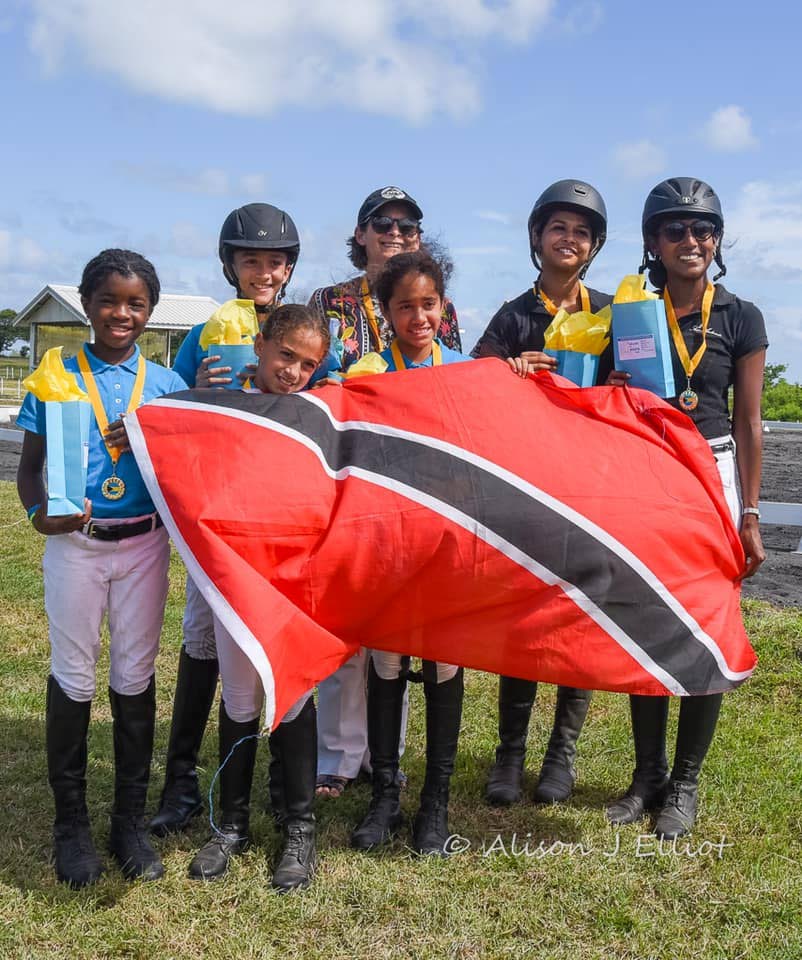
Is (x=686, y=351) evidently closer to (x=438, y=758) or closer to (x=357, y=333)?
(x=357, y=333)

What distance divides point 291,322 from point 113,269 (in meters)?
0.63

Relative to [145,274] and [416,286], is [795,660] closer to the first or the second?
[416,286]

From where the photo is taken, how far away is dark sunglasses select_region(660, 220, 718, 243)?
3607 mm

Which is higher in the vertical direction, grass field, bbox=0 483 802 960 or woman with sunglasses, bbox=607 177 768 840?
woman with sunglasses, bbox=607 177 768 840

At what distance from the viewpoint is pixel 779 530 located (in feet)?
35.8

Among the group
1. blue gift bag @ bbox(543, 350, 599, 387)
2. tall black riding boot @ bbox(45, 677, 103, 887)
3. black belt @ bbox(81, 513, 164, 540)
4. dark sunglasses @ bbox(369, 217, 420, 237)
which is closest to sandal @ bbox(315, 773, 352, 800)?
tall black riding boot @ bbox(45, 677, 103, 887)

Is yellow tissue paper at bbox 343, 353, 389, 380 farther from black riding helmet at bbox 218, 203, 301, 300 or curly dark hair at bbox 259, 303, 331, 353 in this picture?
black riding helmet at bbox 218, 203, 301, 300

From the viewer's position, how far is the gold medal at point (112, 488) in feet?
10.3

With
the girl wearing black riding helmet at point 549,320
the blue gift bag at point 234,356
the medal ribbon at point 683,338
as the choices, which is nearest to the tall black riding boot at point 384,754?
the girl wearing black riding helmet at point 549,320

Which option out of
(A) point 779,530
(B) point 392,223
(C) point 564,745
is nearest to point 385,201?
(B) point 392,223

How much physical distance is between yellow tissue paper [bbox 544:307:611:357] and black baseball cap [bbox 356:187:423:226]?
90 centimetres

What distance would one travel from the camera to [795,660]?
5438 mm

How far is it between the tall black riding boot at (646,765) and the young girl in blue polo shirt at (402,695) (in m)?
0.75

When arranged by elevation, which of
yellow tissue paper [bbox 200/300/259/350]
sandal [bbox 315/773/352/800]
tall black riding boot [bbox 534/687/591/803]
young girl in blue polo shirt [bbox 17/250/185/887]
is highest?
yellow tissue paper [bbox 200/300/259/350]
